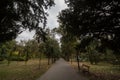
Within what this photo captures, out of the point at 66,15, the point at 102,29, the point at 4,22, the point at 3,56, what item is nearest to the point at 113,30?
the point at 102,29

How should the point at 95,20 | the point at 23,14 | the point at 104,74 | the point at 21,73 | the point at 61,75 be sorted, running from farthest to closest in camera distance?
the point at 21,73 < the point at 104,74 < the point at 61,75 < the point at 95,20 < the point at 23,14

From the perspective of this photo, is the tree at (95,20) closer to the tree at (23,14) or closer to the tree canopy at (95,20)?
the tree canopy at (95,20)

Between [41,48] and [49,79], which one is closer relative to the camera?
[49,79]

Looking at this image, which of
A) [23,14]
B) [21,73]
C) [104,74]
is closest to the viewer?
[23,14]

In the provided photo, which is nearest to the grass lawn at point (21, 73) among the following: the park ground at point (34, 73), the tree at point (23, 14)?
the park ground at point (34, 73)

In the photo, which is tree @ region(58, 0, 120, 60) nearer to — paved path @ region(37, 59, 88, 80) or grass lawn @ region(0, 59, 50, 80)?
paved path @ region(37, 59, 88, 80)

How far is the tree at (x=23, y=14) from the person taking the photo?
12.7 metres

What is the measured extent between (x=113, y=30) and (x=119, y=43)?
1.32 metres

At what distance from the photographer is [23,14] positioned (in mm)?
13539

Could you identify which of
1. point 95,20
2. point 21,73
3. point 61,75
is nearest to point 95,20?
point 95,20

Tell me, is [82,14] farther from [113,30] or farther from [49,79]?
[49,79]

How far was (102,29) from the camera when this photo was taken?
1859cm

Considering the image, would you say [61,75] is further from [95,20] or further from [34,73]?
[95,20]

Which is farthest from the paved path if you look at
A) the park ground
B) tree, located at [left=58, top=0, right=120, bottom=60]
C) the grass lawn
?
tree, located at [left=58, top=0, right=120, bottom=60]
